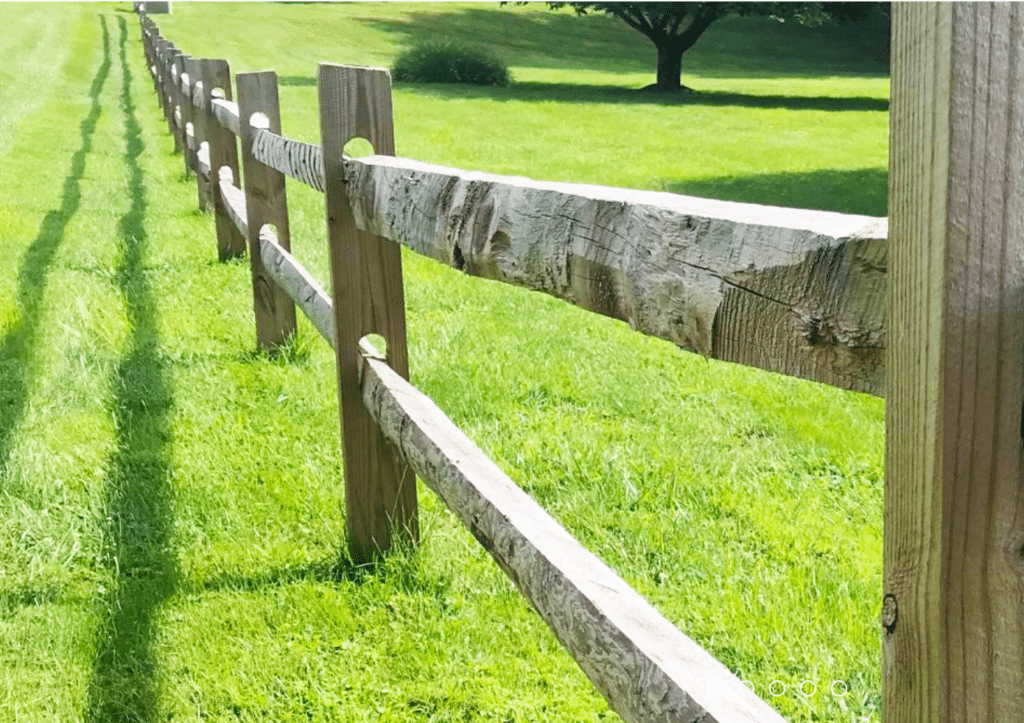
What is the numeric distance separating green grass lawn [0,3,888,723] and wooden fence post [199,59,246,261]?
0.70ft

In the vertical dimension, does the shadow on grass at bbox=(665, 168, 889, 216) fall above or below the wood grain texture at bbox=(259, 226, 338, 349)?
below

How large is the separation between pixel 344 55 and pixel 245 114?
32.0 m

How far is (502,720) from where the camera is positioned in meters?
2.55

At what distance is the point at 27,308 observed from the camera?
20.2ft

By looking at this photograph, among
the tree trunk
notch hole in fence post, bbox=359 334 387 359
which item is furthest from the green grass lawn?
the tree trunk

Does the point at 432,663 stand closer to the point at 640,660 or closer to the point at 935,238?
the point at 640,660

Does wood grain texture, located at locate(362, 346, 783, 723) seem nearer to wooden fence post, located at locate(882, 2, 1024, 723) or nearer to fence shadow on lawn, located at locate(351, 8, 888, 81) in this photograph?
wooden fence post, located at locate(882, 2, 1024, 723)

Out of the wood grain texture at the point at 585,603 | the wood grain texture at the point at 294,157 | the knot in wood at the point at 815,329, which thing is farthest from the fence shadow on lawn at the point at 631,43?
the knot in wood at the point at 815,329

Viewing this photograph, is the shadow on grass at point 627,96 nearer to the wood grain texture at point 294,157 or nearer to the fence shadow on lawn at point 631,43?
the fence shadow on lawn at point 631,43

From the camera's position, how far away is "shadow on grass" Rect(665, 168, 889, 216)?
11.9 meters

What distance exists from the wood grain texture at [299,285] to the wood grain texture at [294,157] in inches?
15.7

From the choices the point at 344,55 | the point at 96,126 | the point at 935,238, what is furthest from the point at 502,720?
the point at 344,55

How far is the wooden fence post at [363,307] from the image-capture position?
3.03 m

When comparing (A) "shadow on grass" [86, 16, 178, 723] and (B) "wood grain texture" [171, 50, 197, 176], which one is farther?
(B) "wood grain texture" [171, 50, 197, 176]
